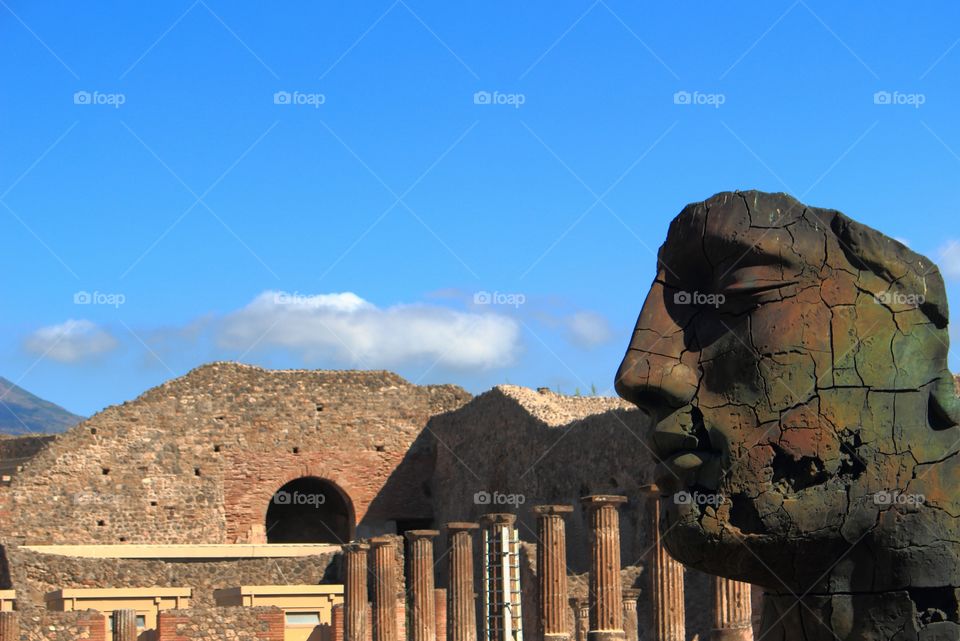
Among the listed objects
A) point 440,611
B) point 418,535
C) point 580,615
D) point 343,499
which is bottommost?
point 580,615

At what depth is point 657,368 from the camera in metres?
5.70

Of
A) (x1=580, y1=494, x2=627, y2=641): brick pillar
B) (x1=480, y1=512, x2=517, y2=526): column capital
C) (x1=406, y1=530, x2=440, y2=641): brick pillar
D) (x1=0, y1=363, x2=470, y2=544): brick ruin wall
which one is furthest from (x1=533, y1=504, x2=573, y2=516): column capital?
(x1=0, y1=363, x2=470, y2=544): brick ruin wall

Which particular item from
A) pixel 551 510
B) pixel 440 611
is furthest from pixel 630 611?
pixel 440 611

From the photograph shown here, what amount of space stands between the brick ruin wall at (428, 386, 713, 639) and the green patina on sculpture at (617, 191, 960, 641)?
1412 cm

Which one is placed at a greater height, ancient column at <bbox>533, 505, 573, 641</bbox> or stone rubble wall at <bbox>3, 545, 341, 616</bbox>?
stone rubble wall at <bbox>3, 545, 341, 616</bbox>

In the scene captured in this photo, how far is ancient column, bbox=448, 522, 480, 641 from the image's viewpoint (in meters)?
19.6

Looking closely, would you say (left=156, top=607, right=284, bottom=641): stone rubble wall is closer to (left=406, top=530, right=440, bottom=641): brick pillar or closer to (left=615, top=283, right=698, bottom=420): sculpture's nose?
(left=406, top=530, right=440, bottom=641): brick pillar

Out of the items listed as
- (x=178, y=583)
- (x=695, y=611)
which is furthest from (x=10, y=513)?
(x=695, y=611)

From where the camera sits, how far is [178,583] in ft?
85.0

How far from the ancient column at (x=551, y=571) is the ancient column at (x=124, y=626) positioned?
22.1 ft

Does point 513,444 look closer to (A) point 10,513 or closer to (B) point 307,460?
(B) point 307,460

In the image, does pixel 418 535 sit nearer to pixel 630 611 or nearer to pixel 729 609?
pixel 630 611

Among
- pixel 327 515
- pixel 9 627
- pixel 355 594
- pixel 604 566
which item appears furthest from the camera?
pixel 327 515

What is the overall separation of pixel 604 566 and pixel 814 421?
10189 mm
